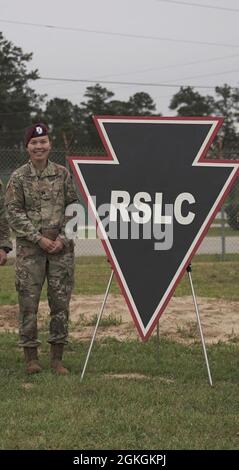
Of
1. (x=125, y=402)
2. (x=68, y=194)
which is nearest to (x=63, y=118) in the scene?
(x=68, y=194)

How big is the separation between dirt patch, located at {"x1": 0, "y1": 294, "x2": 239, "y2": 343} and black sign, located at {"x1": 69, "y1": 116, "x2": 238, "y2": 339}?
1834 millimetres

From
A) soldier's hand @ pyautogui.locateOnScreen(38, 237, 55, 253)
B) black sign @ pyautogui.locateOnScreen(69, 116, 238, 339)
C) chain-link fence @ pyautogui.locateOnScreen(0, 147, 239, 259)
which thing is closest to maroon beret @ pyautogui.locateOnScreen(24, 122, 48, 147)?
black sign @ pyautogui.locateOnScreen(69, 116, 238, 339)

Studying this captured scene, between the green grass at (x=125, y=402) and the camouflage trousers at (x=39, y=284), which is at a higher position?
the camouflage trousers at (x=39, y=284)

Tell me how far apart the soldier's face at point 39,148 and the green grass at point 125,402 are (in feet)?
5.81

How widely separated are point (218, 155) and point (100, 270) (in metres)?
4.11

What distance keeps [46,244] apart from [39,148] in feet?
2.63

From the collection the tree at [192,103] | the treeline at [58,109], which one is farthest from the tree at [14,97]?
the tree at [192,103]

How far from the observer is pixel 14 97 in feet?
213

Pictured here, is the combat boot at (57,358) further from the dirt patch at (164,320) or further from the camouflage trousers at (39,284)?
the dirt patch at (164,320)

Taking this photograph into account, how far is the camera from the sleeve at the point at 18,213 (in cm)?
571

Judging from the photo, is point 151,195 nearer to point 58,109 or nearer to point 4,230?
point 4,230

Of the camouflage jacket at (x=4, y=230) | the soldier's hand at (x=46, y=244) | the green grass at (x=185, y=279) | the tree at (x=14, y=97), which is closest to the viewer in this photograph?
the soldier's hand at (x=46, y=244)
